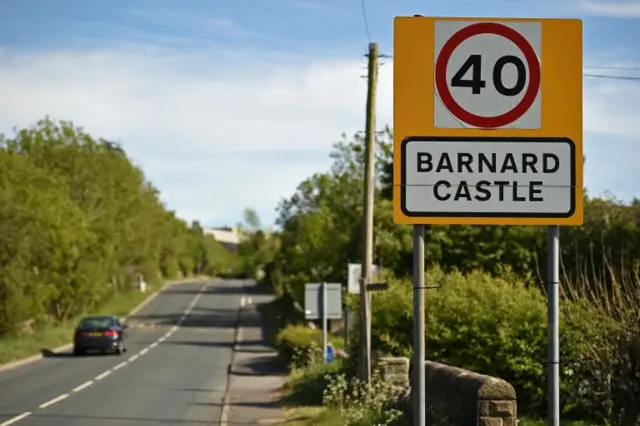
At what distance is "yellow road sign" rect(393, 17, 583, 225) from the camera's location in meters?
6.46

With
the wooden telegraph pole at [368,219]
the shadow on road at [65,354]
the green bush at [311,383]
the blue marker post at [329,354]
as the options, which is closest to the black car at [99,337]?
the shadow on road at [65,354]

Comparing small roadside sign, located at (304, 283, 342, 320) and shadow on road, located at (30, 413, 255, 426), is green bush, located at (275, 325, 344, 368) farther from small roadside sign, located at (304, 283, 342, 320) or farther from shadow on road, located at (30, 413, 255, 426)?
shadow on road, located at (30, 413, 255, 426)

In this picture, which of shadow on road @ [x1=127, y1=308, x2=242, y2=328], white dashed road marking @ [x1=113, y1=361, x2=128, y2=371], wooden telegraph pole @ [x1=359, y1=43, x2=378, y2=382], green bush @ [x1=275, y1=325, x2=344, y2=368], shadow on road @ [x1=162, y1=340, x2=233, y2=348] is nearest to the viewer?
wooden telegraph pole @ [x1=359, y1=43, x2=378, y2=382]

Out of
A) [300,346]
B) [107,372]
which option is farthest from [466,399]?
[107,372]

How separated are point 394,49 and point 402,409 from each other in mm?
9194

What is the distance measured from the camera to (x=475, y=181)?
21.2 ft

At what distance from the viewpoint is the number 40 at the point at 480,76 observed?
21.1ft

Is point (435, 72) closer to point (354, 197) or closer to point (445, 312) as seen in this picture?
point (445, 312)

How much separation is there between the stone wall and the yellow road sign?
160 inches

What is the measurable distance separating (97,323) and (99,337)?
785 millimetres

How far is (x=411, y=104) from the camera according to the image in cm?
650

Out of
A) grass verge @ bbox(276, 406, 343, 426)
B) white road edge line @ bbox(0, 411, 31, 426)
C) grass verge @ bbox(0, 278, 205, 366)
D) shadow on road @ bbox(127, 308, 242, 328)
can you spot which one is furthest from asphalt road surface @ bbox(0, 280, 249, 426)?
shadow on road @ bbox(127, 308, 242, 328)

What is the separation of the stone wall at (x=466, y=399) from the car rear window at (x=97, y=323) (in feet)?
95.0

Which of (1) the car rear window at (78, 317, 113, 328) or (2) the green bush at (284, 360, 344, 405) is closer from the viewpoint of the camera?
(2) the green bush at (284, 360, 344, 405)
